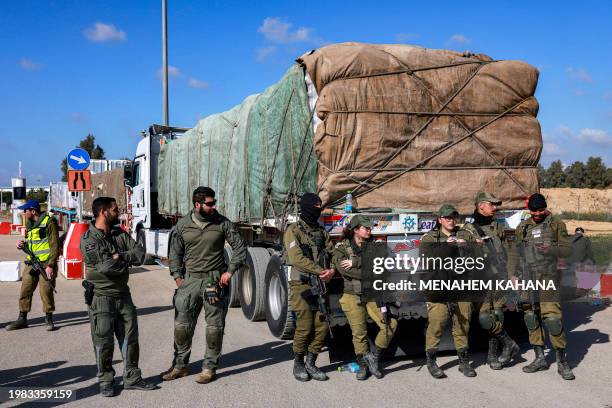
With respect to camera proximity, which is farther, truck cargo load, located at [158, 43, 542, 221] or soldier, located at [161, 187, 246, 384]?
truck cargo load, located at [158, 43, 542, 221]

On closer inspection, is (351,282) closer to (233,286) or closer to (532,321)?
(532,321)

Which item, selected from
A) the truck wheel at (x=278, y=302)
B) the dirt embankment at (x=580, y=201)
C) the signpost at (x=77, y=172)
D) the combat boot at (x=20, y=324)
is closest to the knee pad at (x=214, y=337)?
the truck wheel at (x=278, y=302)

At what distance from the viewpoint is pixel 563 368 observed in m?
5.46

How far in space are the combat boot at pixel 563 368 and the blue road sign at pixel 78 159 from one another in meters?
10.6

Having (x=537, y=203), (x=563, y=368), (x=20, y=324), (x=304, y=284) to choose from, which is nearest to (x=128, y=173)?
(x=20, y=324)

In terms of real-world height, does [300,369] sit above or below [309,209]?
below

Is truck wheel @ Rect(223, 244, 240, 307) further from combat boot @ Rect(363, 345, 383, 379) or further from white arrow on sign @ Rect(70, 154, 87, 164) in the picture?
white arrow on sign @ Rect(70, 154, 87, 164)

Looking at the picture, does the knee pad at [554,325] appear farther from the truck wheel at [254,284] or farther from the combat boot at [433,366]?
the truck wheel at [254,284]

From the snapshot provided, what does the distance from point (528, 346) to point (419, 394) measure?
7.88ft

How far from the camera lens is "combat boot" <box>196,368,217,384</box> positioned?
5.32m

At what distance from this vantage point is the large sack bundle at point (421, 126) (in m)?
6.67

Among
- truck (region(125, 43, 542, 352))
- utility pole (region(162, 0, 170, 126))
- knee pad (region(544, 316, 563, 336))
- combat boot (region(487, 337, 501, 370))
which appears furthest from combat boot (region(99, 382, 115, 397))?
utility pole (region(162, 0, 170, 126))

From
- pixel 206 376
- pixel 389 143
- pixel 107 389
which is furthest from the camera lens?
pixel 389 143

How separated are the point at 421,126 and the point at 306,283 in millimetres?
2690
